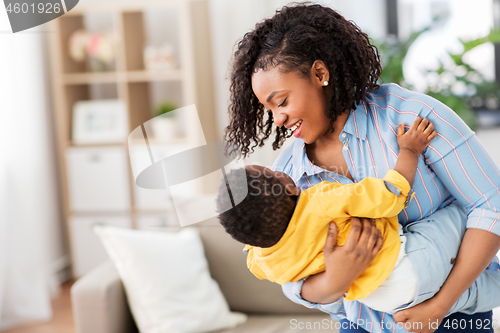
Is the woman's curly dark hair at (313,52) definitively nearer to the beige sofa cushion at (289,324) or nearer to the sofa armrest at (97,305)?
the sofa armrest at (97,305)

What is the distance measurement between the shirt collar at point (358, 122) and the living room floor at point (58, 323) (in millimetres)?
2289

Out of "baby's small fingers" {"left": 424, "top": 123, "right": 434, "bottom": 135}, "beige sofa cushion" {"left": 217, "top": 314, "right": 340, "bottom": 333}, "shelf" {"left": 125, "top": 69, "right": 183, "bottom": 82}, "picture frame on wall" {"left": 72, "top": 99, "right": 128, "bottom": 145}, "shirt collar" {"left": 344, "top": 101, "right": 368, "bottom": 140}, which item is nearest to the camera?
"baby's small fingers" {"left": 424, "top": 123, "right": 434, "bottom": 135}

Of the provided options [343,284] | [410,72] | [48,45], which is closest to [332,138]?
[343,284]

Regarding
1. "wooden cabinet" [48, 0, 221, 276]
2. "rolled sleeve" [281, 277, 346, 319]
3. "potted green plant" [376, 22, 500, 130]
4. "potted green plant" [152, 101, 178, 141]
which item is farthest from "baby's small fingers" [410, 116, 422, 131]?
"potted green plant" [152, 101, 178, 141]

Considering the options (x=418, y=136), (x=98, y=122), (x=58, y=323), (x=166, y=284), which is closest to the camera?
(x=418, y=136)

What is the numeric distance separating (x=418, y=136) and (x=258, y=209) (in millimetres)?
335

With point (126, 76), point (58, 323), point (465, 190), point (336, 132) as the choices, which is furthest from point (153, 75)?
point (465, 190)

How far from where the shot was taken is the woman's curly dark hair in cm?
89

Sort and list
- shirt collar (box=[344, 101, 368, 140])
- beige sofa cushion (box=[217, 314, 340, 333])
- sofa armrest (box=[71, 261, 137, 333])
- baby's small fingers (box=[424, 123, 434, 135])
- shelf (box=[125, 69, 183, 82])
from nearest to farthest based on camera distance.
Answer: baby's small fingers (box=[424, 123, 434, 135])
shirt collar (box=[344, 101, 368, 140])
sofa armrest (box=[71, 261, 137, 333])
beige sofa cushion (box=[217, 314, 340, 333])
shelf (box=[125, 69, 183, 82])

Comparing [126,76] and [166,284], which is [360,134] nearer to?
[166,284]

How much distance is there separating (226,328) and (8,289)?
1652mm

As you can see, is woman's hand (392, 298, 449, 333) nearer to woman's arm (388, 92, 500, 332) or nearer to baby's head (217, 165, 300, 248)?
woman's arm (388, 92, 500, 332)

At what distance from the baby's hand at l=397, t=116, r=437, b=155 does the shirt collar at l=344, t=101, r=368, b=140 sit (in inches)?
3.9

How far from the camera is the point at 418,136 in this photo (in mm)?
860
